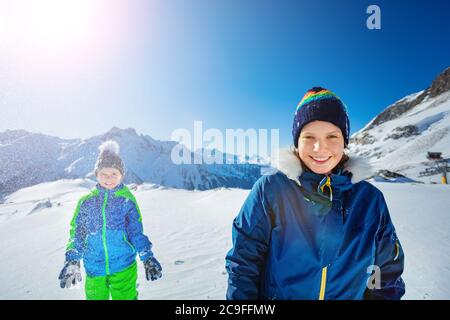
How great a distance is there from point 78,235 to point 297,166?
8.21 ft

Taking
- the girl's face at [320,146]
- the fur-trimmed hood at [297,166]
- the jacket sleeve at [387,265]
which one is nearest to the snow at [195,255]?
the jacket sleeve at [387,265]

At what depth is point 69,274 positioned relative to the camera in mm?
2547

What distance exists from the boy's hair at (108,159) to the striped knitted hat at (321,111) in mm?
2293

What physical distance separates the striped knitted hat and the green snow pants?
7.94 feet

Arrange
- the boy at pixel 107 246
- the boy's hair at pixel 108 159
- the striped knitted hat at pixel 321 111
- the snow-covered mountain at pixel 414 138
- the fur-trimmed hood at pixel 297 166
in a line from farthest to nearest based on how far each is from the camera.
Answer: the snow-covered mountain at pixel 414 138, the boy's hair at pixel 108 159, the boy at pixel 107 246, the striped knitted hat at pixel 321 111, the fur-trimmed hood at pixel 297 166

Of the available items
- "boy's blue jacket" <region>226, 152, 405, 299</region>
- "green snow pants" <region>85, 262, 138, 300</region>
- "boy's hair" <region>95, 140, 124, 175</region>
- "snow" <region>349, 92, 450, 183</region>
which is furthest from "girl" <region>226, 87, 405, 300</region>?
"snow" <region>349, 92, 450, 183</region>

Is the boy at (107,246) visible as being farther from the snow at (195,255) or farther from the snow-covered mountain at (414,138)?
the snow-covered mountain at (414,138)

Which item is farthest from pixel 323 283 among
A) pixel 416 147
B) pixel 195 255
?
pixel 416 147

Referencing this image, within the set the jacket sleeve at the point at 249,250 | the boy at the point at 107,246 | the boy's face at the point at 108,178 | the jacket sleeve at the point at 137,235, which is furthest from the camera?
the boy's face at the point at 108,178

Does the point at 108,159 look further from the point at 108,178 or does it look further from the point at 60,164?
the point at 60,164

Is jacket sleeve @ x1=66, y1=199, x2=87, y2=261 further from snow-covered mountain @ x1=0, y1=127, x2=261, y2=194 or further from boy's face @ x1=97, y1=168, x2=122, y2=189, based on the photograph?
snow-covered mountain @ x1=0, y1=127, x2=261, y2=194

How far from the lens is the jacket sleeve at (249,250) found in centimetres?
145

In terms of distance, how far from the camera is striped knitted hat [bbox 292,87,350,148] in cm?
171
